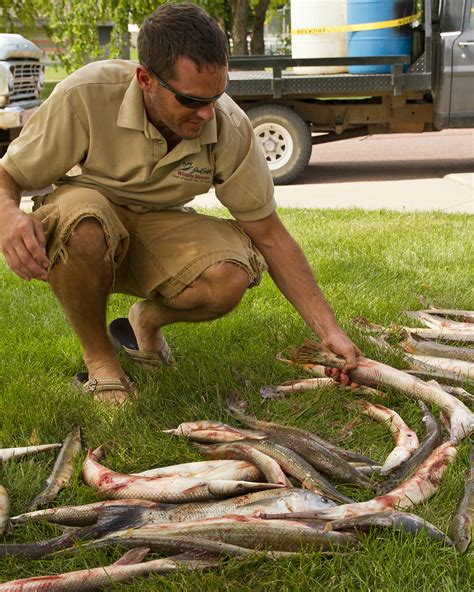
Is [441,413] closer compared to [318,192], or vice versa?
[441,413]

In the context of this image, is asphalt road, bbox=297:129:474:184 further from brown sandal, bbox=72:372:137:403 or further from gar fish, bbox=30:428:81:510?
gar fish, bbox=30:428:81:510

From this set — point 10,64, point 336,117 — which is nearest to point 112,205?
point 336,117

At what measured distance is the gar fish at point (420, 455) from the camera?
3438mm

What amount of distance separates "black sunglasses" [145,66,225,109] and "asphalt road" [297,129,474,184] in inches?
320

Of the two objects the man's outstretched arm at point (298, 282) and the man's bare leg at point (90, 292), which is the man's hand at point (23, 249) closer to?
the man's bare leg at point (90, 292)

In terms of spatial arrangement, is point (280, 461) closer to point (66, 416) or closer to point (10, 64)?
point (66, 416)

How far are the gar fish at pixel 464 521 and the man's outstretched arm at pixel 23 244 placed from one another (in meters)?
1.86

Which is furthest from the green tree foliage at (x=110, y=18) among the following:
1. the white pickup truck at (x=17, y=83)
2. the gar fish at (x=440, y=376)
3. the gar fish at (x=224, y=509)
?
the gar fish at (x=224, y=509)

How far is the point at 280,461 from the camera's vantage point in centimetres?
350

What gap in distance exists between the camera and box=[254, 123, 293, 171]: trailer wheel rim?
11.4 m

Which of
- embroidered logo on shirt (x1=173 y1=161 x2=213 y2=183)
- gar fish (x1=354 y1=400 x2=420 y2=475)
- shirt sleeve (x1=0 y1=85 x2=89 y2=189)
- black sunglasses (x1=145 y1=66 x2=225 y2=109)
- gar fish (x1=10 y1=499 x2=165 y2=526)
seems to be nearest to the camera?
gar fish (x1=10 y1=499 x2=165 y2=526)

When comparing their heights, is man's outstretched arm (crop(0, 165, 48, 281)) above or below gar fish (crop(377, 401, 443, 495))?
above

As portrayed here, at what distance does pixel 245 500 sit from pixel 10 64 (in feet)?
35.8

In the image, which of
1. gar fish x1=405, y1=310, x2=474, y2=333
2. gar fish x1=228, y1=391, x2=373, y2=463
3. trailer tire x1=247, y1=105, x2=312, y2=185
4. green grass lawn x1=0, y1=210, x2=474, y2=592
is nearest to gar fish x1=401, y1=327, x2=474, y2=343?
gar fish x1=405, y1=310, x2=474, y2=333
